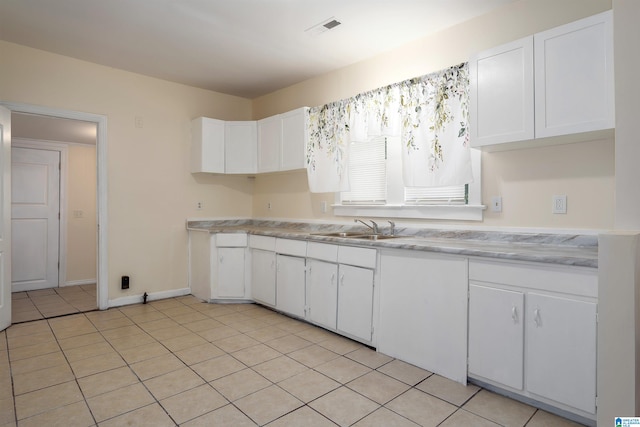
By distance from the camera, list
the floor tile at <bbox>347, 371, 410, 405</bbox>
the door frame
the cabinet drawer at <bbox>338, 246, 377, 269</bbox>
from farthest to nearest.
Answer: the door frame < the cabinet drawer at <bbox>338, 246, 377, 269</bbox> < the floor tile at <bbox>347, 371, 410, 405</bbox>

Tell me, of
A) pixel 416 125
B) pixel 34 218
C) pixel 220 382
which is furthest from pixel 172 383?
pixel 34 218

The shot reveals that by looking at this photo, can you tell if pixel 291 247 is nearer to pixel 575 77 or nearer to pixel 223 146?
pixel 223 146

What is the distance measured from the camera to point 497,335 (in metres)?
2.17

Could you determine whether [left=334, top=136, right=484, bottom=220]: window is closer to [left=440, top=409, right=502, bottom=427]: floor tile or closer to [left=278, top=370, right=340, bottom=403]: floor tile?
[left=440, top=409, right=502, bottom=427]: floor tile

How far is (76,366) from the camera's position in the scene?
8.47 ft

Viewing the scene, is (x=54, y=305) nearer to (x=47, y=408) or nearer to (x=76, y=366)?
(x=76, y=366)

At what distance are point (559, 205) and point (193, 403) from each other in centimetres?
257

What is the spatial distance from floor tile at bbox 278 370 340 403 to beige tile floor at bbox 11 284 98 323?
9.11 feet

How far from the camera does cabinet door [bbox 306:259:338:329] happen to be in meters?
3.18

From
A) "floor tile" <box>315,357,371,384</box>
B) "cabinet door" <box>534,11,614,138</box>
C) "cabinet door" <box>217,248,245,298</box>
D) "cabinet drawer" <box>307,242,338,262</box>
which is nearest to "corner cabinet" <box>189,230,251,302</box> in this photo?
"cabinet door" <box>217,248,245,298</box>

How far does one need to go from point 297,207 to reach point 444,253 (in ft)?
7.70

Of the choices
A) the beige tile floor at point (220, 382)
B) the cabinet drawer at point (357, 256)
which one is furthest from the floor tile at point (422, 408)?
the cabinet drawer at point (357, 256)

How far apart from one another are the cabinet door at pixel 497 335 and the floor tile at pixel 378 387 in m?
0.47

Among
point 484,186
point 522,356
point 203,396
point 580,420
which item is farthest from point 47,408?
point 484,186
